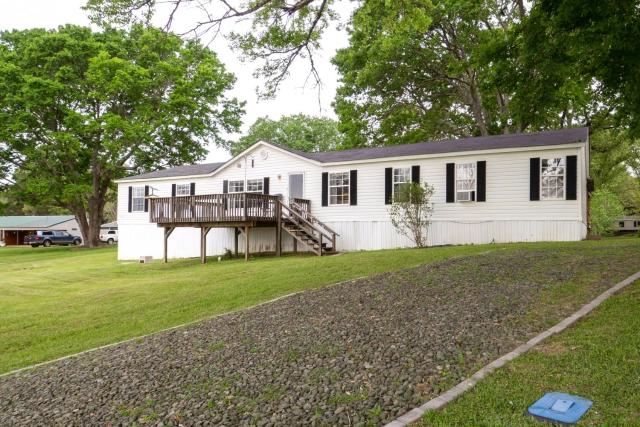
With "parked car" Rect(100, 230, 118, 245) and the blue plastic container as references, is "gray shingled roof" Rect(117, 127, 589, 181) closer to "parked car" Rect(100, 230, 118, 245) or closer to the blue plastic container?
the blue plastic container

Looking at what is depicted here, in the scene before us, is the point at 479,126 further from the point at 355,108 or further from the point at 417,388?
the point at 417,388

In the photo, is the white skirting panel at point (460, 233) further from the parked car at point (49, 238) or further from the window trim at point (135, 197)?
the parked car at point (49, 238)

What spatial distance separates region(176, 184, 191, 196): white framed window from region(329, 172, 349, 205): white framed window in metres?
7.38

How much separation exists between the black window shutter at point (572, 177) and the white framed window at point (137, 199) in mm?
18583

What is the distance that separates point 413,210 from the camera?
55.2ft

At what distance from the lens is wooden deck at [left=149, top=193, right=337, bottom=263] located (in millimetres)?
17469

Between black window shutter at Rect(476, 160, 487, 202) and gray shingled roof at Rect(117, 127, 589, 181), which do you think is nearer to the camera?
gray shingled roof at Rect(117, 127, 589, 181)

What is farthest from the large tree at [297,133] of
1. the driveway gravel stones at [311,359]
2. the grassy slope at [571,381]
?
the grassy slope at [571,381]

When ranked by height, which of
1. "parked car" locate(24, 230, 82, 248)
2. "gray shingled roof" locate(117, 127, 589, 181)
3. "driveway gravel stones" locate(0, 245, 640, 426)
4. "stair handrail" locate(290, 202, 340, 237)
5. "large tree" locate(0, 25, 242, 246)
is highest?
"large tree" locate(0, 25, 242, 246)

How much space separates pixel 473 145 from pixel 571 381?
14191 mm

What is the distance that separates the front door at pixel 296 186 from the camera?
19766 millimetres

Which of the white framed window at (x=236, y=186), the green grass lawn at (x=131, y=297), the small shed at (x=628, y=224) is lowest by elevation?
the green grass lawn at (x=131, y=297)

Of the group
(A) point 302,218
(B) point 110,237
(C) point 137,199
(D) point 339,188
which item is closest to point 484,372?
(A) point 302,218

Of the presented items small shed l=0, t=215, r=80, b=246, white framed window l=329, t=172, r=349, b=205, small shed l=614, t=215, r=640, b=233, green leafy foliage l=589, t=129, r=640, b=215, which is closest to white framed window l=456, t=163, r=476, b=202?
white framed window l=329, t=172, r=349, b=205
